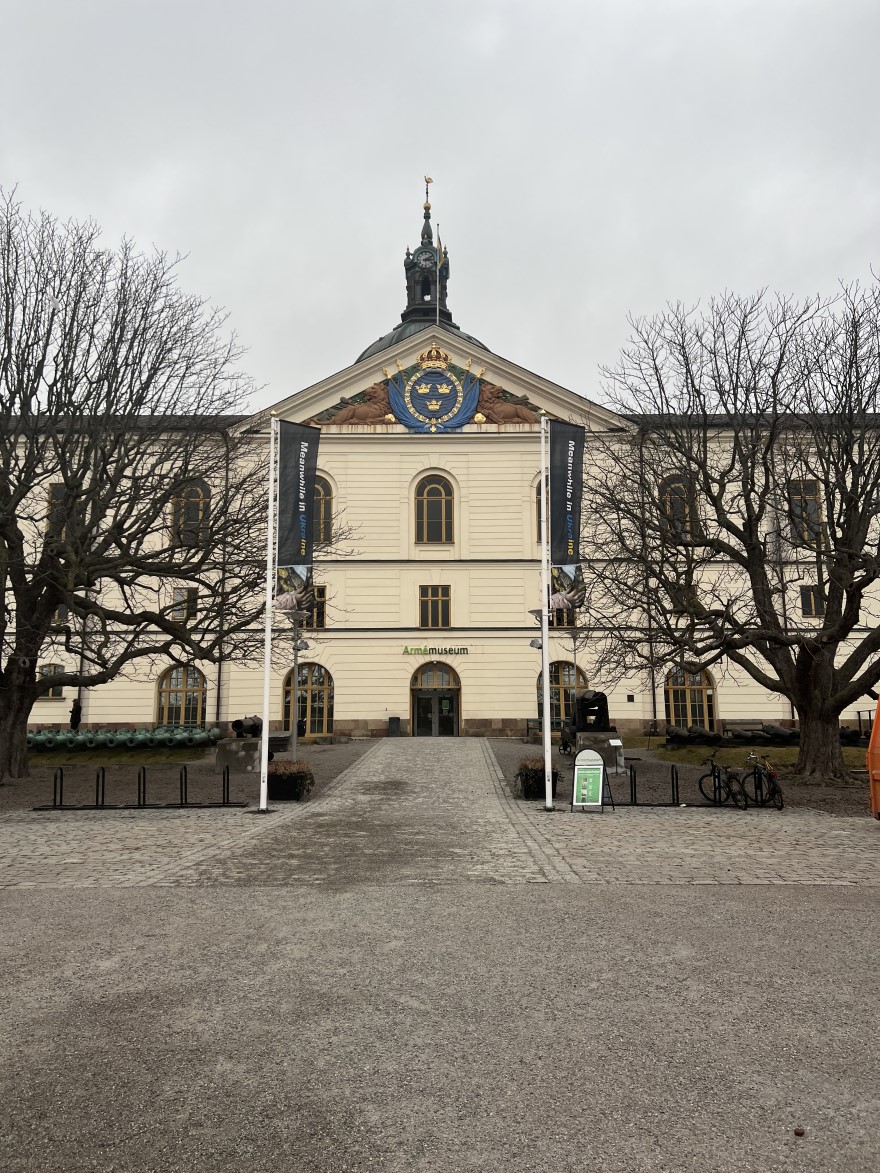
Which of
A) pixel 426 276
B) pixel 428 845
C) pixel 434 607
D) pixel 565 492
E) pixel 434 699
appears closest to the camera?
pixel 428 845

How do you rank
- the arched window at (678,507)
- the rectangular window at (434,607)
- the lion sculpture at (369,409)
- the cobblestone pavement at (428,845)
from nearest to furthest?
the cobblestone pavement at (428,845), the arched window at (678,507), the rectangular window at (434,607), the lion sculpture at (369,409)

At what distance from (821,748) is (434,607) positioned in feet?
68.4

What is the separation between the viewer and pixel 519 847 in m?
11.0

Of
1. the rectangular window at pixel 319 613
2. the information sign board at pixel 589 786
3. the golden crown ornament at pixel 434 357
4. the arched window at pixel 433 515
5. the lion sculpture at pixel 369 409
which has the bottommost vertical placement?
the information sign board at pixel 589 786

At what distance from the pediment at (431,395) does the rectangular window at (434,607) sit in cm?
775

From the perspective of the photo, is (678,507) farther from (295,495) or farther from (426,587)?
(426,587)

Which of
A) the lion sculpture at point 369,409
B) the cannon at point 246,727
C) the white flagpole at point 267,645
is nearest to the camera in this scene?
the white flagpole at point 267,645

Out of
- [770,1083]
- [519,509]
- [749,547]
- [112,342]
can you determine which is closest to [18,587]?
[112,342]

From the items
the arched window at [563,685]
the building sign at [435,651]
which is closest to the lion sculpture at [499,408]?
the building sign at [435,651]

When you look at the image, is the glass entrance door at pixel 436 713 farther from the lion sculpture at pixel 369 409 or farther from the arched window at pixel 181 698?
the lion sculpture at pixel 369 409

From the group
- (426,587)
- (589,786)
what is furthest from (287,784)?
(426,587)

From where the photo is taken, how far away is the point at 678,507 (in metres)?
20.9

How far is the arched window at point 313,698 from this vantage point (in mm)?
36906

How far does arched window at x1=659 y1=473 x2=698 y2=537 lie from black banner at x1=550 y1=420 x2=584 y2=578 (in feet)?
13.7
